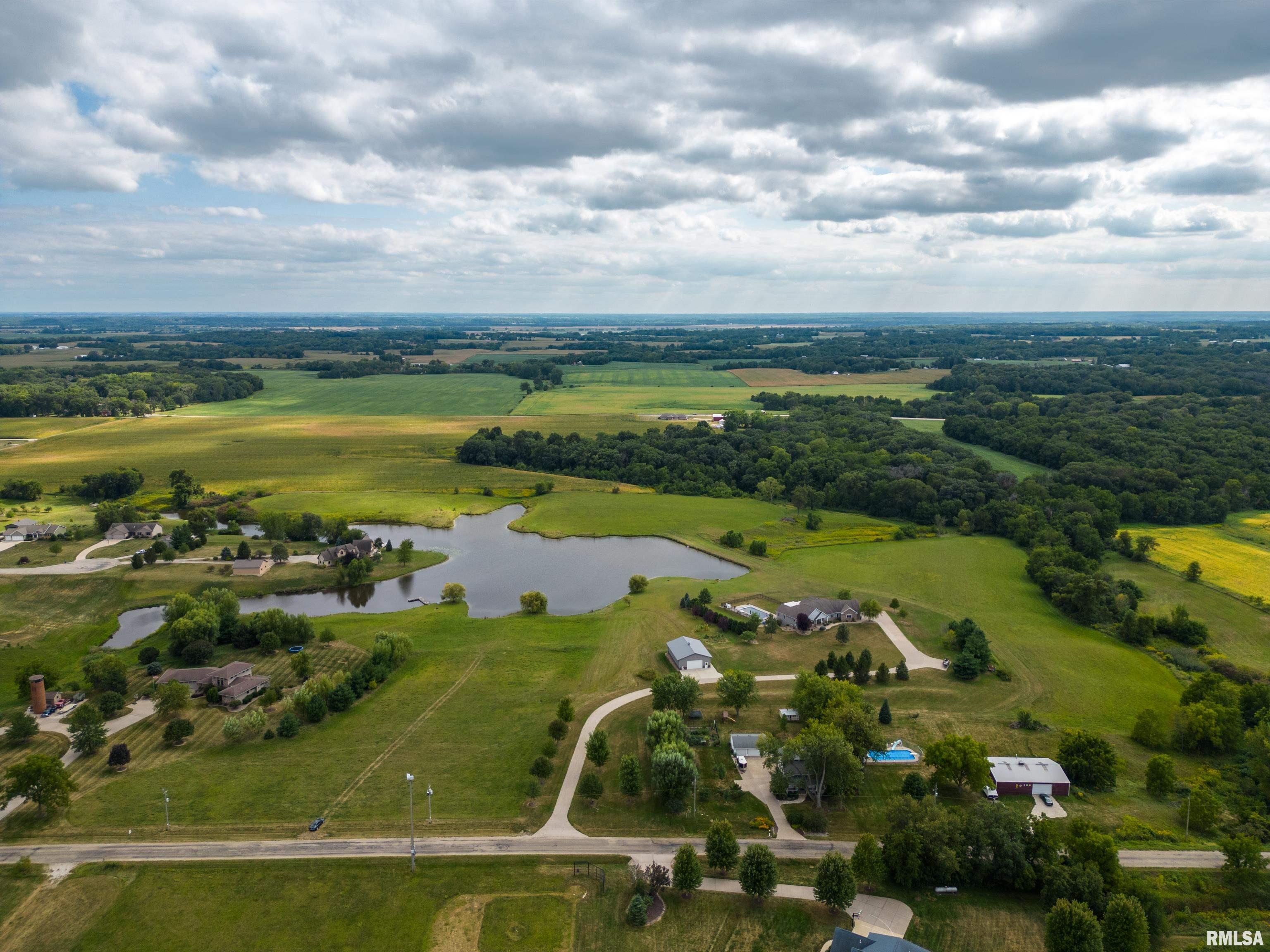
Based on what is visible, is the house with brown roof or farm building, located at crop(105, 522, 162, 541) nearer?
the house with brown roof

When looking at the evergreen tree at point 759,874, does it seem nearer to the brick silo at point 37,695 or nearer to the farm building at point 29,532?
the brick silo at point 37,695

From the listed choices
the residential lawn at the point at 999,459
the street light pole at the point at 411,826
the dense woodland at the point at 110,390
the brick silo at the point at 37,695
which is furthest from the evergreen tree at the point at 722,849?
the dense woodland at the point at 110,390

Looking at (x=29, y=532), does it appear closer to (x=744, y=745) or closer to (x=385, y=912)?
(x=385, y=912)

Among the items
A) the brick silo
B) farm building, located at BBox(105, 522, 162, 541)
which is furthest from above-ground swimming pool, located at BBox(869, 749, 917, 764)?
farm building, located at BBox(105, 522, 162, 541)

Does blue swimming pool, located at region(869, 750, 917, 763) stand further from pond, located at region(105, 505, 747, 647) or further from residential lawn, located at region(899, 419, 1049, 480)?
residential lawn, located at region(899, 419, 1049, 480)

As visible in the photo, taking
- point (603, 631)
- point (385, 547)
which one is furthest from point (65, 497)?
point (603, 631)

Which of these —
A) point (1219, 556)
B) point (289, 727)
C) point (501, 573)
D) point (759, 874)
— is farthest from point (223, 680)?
point (1219, 556)

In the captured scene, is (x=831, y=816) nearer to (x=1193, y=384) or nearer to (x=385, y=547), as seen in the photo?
(x=385, y=547)
